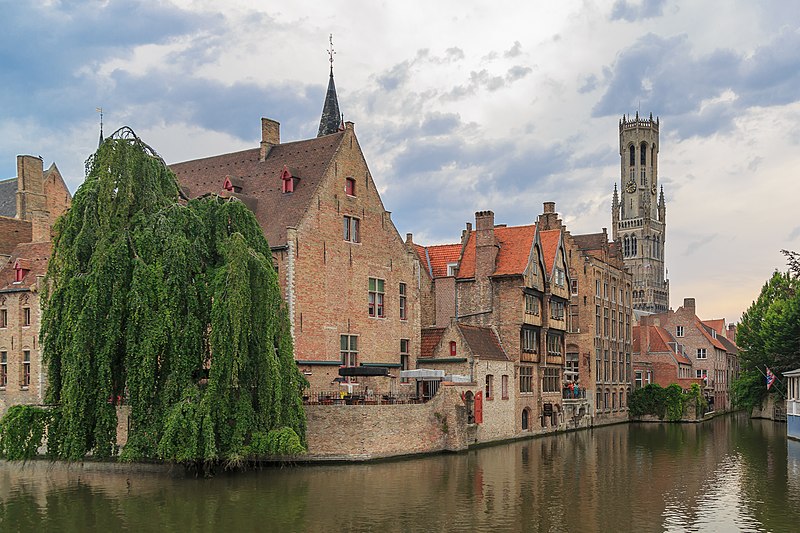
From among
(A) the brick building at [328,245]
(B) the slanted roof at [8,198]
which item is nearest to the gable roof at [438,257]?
(A) the brick building at [328,245]

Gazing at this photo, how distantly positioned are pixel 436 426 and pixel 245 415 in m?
10.9

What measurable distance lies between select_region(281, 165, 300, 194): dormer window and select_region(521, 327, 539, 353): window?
49.2 ft

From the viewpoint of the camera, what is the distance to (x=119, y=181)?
29062 millimetres

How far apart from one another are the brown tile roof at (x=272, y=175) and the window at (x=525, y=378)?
15648mm

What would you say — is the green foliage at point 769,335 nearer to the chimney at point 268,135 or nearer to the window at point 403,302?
the window at point 403,302

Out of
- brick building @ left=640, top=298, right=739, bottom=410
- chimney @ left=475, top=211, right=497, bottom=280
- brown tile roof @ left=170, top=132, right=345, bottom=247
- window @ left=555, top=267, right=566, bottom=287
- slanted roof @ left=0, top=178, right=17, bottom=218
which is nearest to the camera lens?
brown tile roof @ left=170, top=132, right=345, bottom=247

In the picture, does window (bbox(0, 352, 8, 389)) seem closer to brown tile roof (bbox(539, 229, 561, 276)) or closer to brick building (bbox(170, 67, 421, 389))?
brick building (bbox(170, 67, 421, 389))

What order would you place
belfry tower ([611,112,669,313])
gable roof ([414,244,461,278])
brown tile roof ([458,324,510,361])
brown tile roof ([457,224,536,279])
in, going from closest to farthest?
brown tile roof ([458,324,510,361])
brown tile roof ([457,224,536,279])
gable roof ([414,244,461,278])
belfry tower ([611,112,669,313])

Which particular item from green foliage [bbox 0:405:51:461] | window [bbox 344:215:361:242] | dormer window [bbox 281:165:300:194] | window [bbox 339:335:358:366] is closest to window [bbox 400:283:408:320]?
window [bbox 339:335:358:366]

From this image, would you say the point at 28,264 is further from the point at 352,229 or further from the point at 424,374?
the point at 424,374

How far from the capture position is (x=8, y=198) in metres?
55.8

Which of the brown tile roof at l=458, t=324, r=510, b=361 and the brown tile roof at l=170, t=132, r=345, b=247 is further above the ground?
the brown tile roof at l=170, t=132, r=345, b=247

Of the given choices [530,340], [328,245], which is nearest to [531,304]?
[530,340]

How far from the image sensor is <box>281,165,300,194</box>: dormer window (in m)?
40.1
